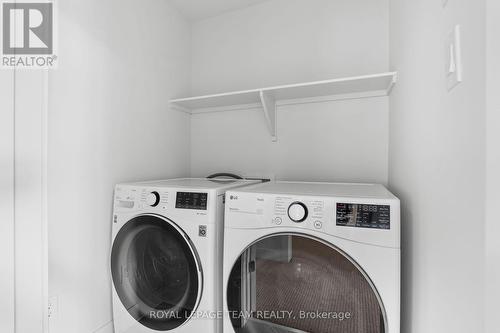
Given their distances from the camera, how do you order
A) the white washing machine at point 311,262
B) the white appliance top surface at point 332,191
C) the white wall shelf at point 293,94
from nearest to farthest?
the white washing machine at point 311,262, the white appliance top surface at point 332,191, the white wall shelf at point 293,94

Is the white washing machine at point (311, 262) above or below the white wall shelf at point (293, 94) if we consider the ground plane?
below

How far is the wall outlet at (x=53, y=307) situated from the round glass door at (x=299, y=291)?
30.6 inches

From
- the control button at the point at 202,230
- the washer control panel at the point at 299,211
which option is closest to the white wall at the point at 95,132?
the control button at the point at 202,230

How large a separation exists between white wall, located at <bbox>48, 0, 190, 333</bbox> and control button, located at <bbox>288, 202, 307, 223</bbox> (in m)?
1.01

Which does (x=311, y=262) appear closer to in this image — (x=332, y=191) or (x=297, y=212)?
(x=297, y=212)

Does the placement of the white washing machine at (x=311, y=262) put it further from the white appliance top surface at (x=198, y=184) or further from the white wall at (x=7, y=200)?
the white wall at (x=7, y=200)

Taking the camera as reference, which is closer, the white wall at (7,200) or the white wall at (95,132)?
the white wall at (7,200)

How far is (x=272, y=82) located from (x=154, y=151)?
3.16 feet

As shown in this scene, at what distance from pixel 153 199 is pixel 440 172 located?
3.62ft

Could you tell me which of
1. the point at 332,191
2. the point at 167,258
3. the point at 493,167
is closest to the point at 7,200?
the point at 167,258

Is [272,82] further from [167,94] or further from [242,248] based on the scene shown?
[242,248]

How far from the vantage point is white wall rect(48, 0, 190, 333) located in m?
1.10

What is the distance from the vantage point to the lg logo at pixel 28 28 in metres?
0.96

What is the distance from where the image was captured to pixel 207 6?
5.99 feet
